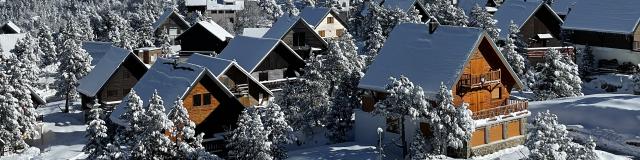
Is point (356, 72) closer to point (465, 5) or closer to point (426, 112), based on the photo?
point (426, 112)

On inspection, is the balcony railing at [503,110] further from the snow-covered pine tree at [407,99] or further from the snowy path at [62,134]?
the snowy path at [62,134]

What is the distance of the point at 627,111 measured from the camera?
4519 cm

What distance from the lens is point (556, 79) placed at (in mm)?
51000

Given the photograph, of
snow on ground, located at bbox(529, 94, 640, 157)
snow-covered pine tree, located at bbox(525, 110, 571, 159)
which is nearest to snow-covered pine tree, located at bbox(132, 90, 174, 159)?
snow-covered pine tree, located at bbox(525, 110, 571, 159)

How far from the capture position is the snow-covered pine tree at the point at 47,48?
96.4m

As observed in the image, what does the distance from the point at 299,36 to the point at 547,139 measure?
4295 cm

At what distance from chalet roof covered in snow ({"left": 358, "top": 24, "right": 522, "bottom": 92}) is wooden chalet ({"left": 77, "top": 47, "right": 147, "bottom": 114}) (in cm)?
2088

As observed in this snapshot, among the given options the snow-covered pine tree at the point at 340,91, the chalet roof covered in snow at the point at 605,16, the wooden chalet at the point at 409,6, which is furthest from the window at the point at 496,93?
the wooden chalet at the point at 409,6

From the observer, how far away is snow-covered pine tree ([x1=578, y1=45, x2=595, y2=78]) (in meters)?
63.3

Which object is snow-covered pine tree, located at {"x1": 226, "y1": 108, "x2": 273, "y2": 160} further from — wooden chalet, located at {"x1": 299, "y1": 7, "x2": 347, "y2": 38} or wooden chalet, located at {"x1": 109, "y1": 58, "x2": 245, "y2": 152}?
wooden chalet, located at {"x1": 299, "y1": 7, "x2": 347, "y2": 38}

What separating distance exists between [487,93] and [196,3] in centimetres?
9430

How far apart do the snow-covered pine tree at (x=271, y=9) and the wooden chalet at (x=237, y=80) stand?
8288 cm

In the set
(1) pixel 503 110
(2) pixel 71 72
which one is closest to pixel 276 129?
(1) pixel 503 110

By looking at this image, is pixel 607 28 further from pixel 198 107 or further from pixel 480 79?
pixel 198 107
